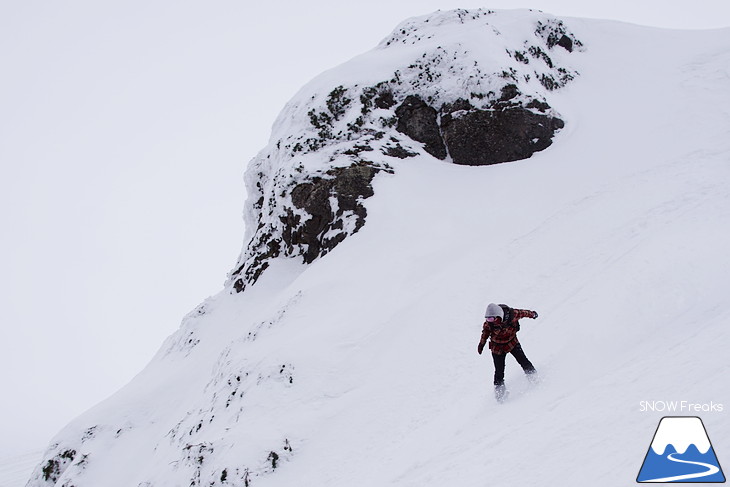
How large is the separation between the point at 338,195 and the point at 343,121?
515 centimetres

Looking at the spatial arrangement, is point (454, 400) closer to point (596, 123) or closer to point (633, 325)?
→ point (633, 325)

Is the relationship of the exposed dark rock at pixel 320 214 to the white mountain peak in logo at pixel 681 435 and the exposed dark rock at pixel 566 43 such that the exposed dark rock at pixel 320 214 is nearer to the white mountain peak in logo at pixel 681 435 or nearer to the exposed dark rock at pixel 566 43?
the white mountain peak in logo at pixel 681 435

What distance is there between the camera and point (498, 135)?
2398 centimetres

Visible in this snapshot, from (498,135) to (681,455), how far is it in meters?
20.3

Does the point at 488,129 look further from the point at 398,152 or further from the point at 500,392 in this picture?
the point at 500,392

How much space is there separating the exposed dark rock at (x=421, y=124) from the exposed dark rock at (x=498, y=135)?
0.74 meters

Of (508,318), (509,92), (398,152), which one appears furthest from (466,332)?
(509,92)

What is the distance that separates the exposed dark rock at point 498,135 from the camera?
23.9 meters

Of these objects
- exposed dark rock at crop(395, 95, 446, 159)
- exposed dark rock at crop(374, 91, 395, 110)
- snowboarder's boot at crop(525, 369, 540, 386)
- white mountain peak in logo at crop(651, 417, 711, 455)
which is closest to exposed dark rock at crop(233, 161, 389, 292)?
exposed dark rock at crop(395, 95, 446, 159)

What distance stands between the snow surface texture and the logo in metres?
0.13

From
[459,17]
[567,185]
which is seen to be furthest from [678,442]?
[459,17]

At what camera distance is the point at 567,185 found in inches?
791

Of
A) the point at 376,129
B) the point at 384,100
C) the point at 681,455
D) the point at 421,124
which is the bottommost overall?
the point at 681,455

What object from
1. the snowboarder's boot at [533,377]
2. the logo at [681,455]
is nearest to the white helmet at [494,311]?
the snowboarder's boot at [533,377]
